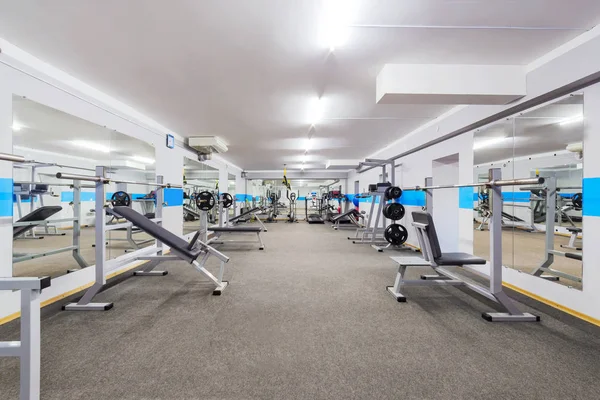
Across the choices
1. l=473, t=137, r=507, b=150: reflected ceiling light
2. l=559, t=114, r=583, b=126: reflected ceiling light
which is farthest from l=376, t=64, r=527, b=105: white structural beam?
l=473, t=137, r=507, b=150: reflected ceiling light

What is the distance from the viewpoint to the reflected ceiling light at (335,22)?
1663mm

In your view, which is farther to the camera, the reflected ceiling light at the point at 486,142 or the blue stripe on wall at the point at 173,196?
the blue stripe on wall at the point at 173,196

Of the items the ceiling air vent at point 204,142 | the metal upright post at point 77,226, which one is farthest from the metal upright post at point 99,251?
the ceiling air vent at point 204,142

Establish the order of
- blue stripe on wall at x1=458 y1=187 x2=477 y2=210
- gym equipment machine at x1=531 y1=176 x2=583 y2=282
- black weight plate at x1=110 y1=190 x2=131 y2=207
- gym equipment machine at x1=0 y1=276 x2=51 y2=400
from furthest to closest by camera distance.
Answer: black weight plate at x1=110 y1=190 x2=131 y2=207 → blue stripe on wall at x1=458 y1=187 x2=477 y2=210 → gym equipment machine at x1=531 y1=176 x2=583 y2=282 → gym equipment machine at x1=0 y1=276 x2=51 y2=400

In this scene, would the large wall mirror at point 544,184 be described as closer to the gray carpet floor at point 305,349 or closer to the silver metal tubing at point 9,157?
the gray carpet floor at point 305,349

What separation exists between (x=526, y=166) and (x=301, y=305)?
9.11 ft

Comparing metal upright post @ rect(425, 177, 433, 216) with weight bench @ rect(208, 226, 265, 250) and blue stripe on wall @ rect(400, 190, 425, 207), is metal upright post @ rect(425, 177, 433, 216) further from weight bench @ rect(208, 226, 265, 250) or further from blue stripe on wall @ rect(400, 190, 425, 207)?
weight bench @ rect(208, 226, 265, 250)

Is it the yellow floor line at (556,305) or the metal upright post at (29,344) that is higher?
the metal upright post at (29,344)

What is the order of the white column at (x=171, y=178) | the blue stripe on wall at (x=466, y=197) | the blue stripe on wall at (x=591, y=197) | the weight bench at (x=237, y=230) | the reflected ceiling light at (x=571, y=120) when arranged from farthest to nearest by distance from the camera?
1. the weight bench at (x=237, y=230)
2. the white column at (x=171, y=178)
3. the blue stripe on wall at (x=466, y=197)
4. the reflected ceiling light at (x=571, y=120)
5. the blue stripe on wall at (x=591, y=197)

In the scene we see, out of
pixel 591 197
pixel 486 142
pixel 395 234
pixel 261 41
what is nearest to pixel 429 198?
pixel 395 234

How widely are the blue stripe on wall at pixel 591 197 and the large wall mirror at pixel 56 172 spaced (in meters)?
3.98

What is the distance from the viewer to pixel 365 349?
60.8 inches

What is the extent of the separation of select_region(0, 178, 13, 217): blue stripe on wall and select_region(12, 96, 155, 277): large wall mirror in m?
0.12

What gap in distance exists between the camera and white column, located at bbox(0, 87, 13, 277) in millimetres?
1896
